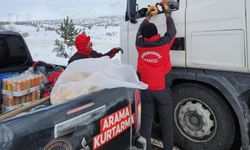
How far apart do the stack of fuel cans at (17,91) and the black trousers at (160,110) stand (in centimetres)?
146

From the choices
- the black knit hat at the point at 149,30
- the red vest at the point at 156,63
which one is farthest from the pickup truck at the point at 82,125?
the black knit hat at the point at 149,30

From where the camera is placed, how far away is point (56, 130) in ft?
5.93

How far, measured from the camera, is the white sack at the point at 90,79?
2.27 meters

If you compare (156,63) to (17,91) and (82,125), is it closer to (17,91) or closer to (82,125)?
(17,91)

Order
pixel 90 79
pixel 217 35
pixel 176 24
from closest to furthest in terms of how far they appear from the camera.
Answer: pixel 90 79
pixel 217 35
pixel 176 24

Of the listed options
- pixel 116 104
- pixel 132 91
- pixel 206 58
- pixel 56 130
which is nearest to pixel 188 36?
pixel 206 58

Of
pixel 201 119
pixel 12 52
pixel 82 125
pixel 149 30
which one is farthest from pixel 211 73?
pixel 12 52

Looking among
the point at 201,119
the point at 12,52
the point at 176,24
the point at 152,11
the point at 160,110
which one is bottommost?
the point at 201,119

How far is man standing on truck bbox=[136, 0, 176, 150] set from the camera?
3.58 meters

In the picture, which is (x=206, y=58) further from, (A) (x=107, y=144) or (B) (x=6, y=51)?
(B) (x=6, y=51)

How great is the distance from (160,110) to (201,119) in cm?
56

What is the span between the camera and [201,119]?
3.71m

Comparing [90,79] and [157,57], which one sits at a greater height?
[157,57]

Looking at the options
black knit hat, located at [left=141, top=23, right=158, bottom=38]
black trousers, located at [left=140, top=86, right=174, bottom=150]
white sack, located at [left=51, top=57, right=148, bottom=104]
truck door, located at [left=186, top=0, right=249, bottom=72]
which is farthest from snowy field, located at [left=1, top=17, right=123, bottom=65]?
white sack, located at [left=51, top=57, right=148, bottom=104]
